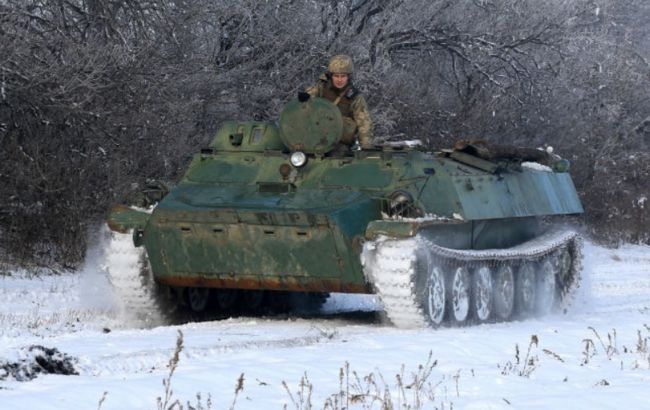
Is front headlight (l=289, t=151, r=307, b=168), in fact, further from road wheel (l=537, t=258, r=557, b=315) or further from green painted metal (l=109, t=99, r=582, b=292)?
road wheel (l=537, t=258, r=557, b=315)

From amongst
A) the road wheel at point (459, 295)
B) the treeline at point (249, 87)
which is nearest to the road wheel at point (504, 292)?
the road wheel at point (459, 295)

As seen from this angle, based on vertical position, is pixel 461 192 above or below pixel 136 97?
below

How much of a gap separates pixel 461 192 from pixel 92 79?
5915mm

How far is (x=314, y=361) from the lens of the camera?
9.37 meters

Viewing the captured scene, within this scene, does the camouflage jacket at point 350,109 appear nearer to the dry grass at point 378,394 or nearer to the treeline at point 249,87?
the treeline at point 249,87

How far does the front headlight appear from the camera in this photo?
13.5m

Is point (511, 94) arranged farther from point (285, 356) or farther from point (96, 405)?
point (96, 405)

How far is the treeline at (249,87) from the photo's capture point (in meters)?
17.9

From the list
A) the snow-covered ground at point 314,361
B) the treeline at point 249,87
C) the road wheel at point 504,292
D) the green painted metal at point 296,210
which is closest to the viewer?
the snow-covered ground at point 314,361

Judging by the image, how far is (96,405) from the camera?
23.4 feet

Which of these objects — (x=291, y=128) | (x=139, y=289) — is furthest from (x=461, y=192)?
(x=139, y=289)

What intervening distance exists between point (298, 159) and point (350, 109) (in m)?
1.08

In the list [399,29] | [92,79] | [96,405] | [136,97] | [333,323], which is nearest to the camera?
[96,405]

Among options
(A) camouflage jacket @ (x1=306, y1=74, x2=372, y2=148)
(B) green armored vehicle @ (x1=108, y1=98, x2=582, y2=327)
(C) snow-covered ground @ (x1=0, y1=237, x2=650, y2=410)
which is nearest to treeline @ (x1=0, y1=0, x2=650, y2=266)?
(C) snow-covered ground @ (x1=0, y1=237, x2=650, y2=410)
